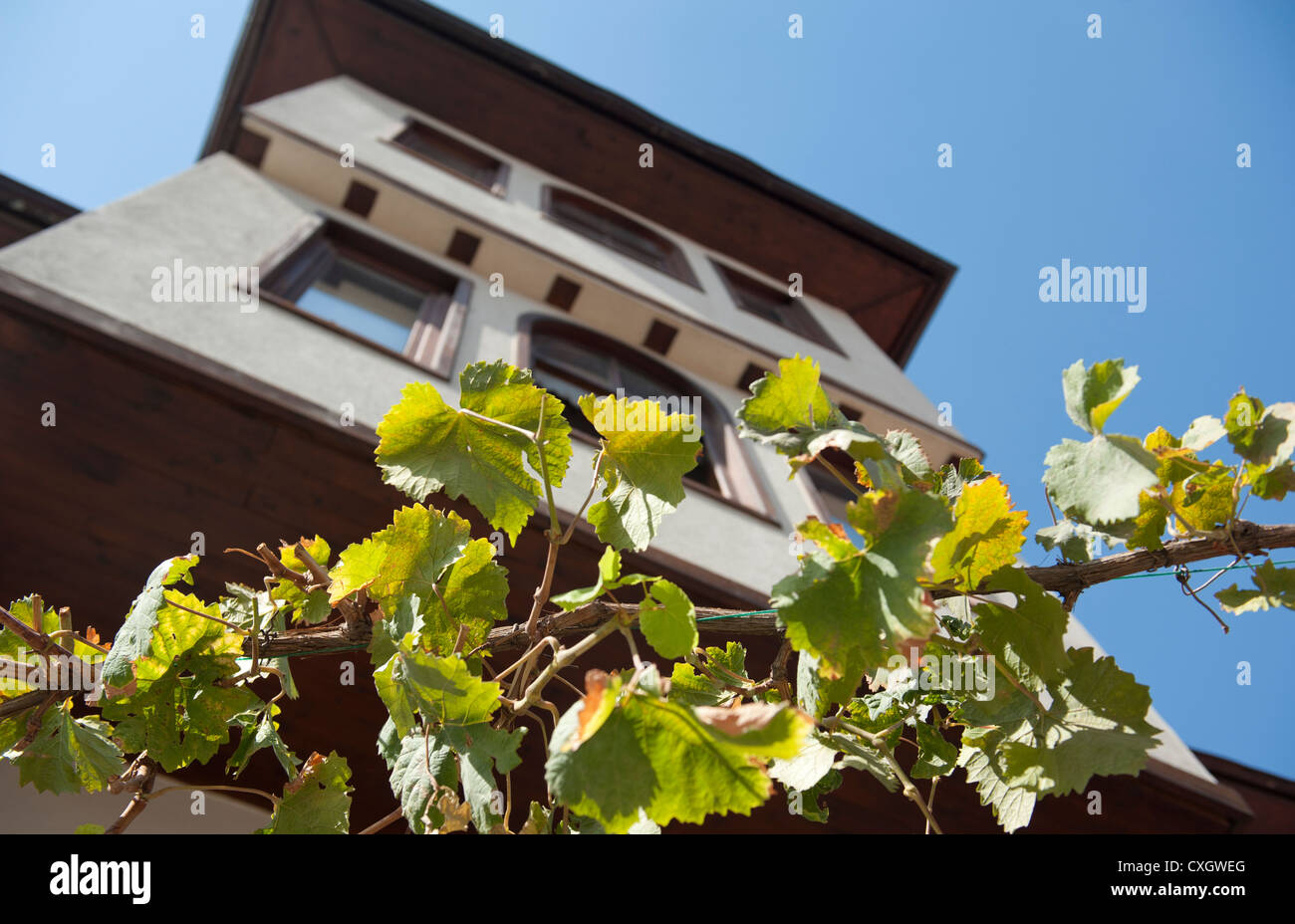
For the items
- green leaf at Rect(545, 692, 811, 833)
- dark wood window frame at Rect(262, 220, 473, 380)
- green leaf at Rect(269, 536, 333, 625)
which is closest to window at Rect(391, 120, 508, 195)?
dark wood window frame at Rect(262, 220, 473, 380)

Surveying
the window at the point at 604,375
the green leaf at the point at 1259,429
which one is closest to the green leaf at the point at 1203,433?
the green leaf at the point at 1259,429

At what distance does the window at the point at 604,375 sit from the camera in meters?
5.96

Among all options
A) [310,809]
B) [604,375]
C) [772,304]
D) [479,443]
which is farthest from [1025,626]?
[772,304]

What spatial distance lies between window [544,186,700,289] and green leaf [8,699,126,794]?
8108mm

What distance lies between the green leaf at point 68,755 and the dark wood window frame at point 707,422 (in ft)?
9.88

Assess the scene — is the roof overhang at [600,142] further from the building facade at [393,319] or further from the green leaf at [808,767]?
the green leaf at [808,767]

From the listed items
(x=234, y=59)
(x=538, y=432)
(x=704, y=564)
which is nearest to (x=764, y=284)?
(x=234, y=59)

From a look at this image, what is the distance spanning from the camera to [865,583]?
2.80 feet

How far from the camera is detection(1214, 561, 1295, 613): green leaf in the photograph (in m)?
1.06

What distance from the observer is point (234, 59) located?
26.8 feet

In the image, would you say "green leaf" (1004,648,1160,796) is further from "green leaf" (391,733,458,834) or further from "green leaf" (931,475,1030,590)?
"green leaf" (391,733,458,834)

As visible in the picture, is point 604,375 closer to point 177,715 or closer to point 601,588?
point 177,715

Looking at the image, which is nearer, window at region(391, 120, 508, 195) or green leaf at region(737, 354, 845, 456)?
green leaf at region(737, 354, 845, 456)
